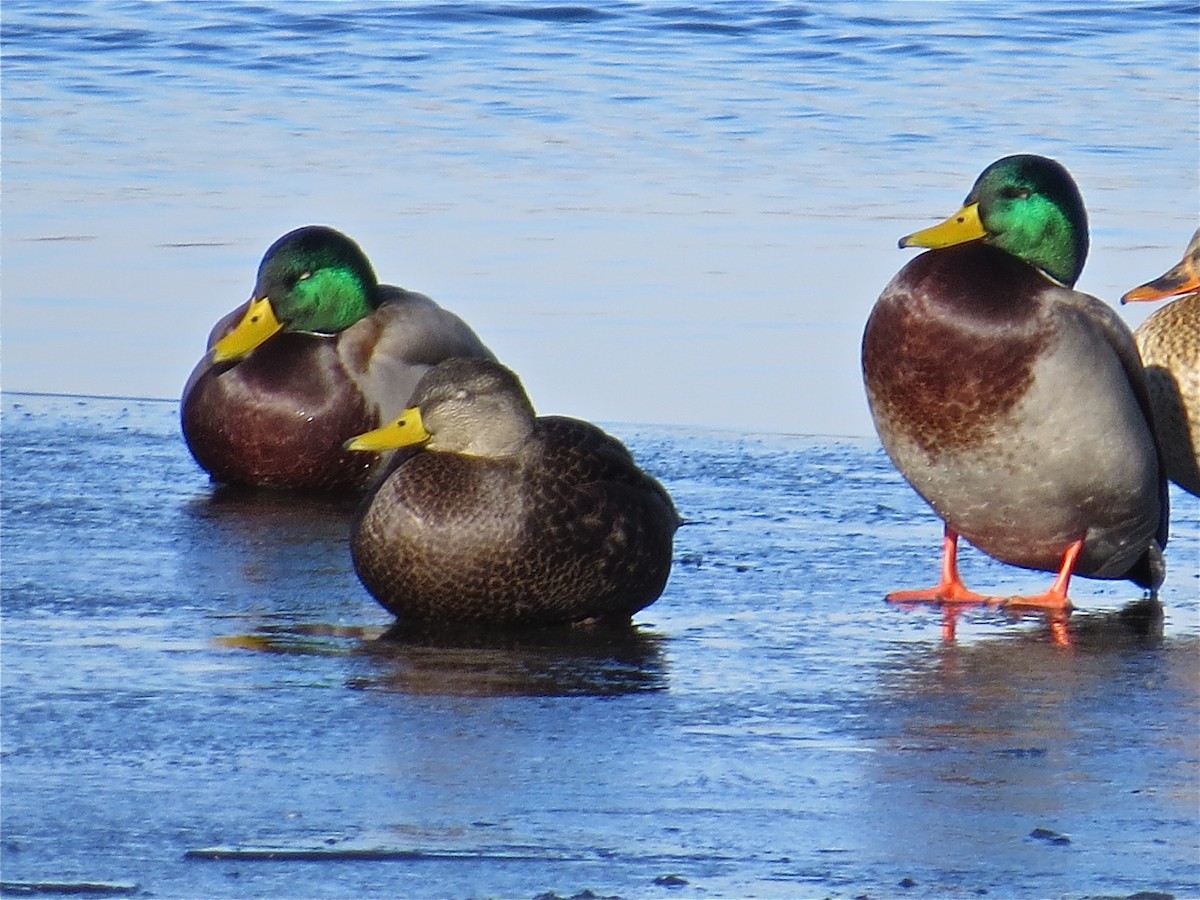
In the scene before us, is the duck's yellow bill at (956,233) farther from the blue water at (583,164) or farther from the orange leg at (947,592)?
the blue water at (583,164)

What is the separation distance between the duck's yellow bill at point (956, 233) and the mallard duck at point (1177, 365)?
2.24ft

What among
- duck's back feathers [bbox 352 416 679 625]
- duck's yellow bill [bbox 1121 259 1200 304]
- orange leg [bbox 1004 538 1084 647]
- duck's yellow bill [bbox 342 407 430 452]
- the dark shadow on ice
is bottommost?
orange leg [bbox 1004 538 1084 647]

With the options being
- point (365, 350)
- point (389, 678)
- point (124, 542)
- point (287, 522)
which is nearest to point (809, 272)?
point (365, 350)

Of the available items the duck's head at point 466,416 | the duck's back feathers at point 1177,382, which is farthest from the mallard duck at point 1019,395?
the duck's head at point 466,416

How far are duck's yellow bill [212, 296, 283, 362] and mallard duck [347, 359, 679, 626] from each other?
173 centimetres

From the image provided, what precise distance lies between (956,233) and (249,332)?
7.06ft

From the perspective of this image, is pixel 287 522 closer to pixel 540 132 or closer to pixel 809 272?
pixel 809 272

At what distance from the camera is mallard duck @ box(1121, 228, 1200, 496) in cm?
593

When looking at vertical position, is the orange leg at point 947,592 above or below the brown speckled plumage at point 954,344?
below

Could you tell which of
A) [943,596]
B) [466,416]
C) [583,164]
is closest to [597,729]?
[466,416]

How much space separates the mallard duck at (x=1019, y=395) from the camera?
5336 millimetres

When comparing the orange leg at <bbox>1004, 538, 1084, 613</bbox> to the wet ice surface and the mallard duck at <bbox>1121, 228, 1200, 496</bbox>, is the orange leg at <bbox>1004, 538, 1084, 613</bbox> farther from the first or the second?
the mallard duck at <bbox>1121, 228, 1200, 496</bbox>

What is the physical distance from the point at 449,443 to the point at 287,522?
4.05 ft

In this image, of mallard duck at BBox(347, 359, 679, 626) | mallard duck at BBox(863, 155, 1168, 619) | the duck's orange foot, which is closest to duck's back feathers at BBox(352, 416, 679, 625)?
mallard duck at BBox(347, 359, 679, 626)
